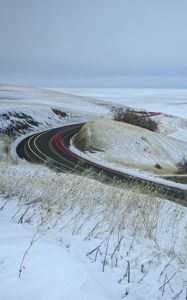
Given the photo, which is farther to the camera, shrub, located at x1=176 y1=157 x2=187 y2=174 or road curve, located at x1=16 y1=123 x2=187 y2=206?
shrub, located at x1=176 y1=157 x2=187 y2=174

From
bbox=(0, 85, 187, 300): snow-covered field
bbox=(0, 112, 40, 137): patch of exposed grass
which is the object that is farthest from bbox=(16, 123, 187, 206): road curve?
bbox=(0, 85, 187, 300): snow-covered field

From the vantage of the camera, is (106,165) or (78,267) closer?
(78,267)

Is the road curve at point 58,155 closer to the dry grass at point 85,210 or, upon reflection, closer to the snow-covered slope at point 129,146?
the snow-covered slope at point 129,146

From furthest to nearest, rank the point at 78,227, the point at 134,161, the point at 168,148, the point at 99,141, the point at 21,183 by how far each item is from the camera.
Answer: the point at 168,148 → the point at 99,141 → the point at 134,161 → the point at 21,183 → the point at 78,227

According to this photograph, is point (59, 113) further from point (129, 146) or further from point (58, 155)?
point (58, 155)

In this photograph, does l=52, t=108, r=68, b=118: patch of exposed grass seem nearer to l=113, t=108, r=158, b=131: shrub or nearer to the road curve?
l=113, t=108, r=158, b=131: shrub

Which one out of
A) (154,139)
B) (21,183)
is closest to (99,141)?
(154,139)

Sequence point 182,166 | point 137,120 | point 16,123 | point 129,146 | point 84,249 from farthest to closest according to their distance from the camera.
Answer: point 137,120, point 16,123, point 129,146, point 182,166, point 84,249

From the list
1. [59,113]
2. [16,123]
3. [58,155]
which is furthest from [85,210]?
[59,113]

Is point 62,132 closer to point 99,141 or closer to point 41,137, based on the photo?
point 41,137
